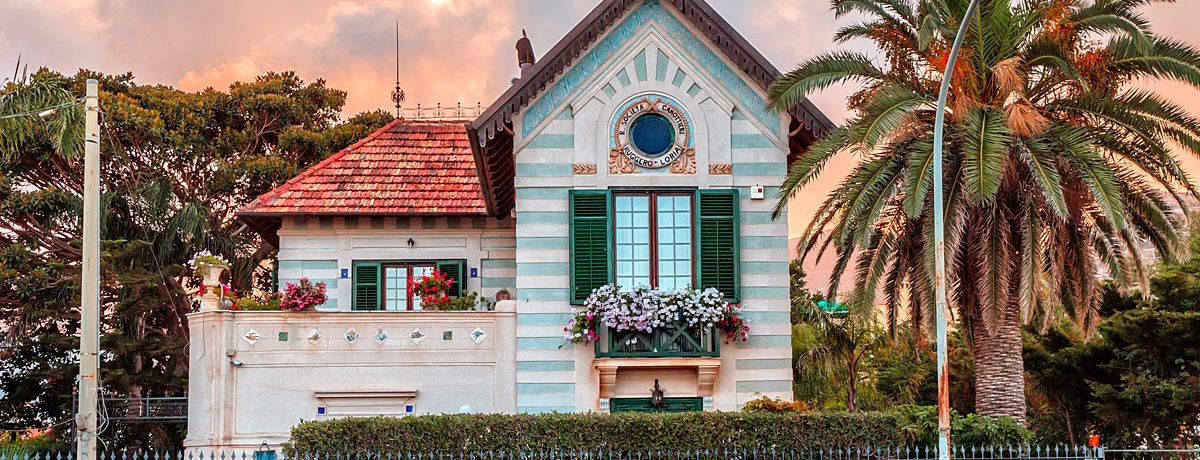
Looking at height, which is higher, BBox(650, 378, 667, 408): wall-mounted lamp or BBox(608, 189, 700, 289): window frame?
BBox(608, 189, 700, 289): window frame

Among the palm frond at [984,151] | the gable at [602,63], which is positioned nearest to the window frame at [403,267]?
the gable at [602,63]

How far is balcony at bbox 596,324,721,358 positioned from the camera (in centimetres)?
2480

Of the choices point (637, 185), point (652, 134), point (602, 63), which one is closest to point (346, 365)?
point (637, 185)

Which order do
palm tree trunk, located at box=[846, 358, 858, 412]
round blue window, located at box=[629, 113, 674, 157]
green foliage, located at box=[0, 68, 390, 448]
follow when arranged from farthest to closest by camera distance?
green foliage, located at box=[0, 68, 390, 448] → palm tree trunk, located at box=[846, 358, 858, 412] → round blue window, located at box=[629, 113, 674, 157]

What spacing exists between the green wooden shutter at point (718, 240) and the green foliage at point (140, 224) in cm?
1889

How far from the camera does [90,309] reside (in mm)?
18016

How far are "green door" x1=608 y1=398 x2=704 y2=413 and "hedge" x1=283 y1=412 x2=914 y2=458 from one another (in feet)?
11.0

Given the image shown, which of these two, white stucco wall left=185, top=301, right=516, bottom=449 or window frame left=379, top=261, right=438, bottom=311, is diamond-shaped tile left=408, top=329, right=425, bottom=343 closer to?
white stucco wall left=185, top=301, right=516, bottom=449

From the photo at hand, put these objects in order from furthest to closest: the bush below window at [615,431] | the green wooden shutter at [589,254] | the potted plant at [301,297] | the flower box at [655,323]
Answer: the green wooden shutter at [589,254] → the potted plant at [301,297] → the flower box at [655,323] → the bush below window at [615,431]

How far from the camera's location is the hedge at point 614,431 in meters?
21.1

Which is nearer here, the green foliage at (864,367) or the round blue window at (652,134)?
the round blue window at (652,134)

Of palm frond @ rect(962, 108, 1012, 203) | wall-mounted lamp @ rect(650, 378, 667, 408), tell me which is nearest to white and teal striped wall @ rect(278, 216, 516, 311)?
wall-mounted lamp @ rect(650, 378, 667, 408)

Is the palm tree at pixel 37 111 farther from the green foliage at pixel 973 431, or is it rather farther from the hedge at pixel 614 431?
the green foliage at pixel 973 431

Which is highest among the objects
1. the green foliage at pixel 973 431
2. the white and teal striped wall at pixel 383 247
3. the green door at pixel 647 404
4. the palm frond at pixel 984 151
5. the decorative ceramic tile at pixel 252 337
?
the palm frond at pixel 984 151
